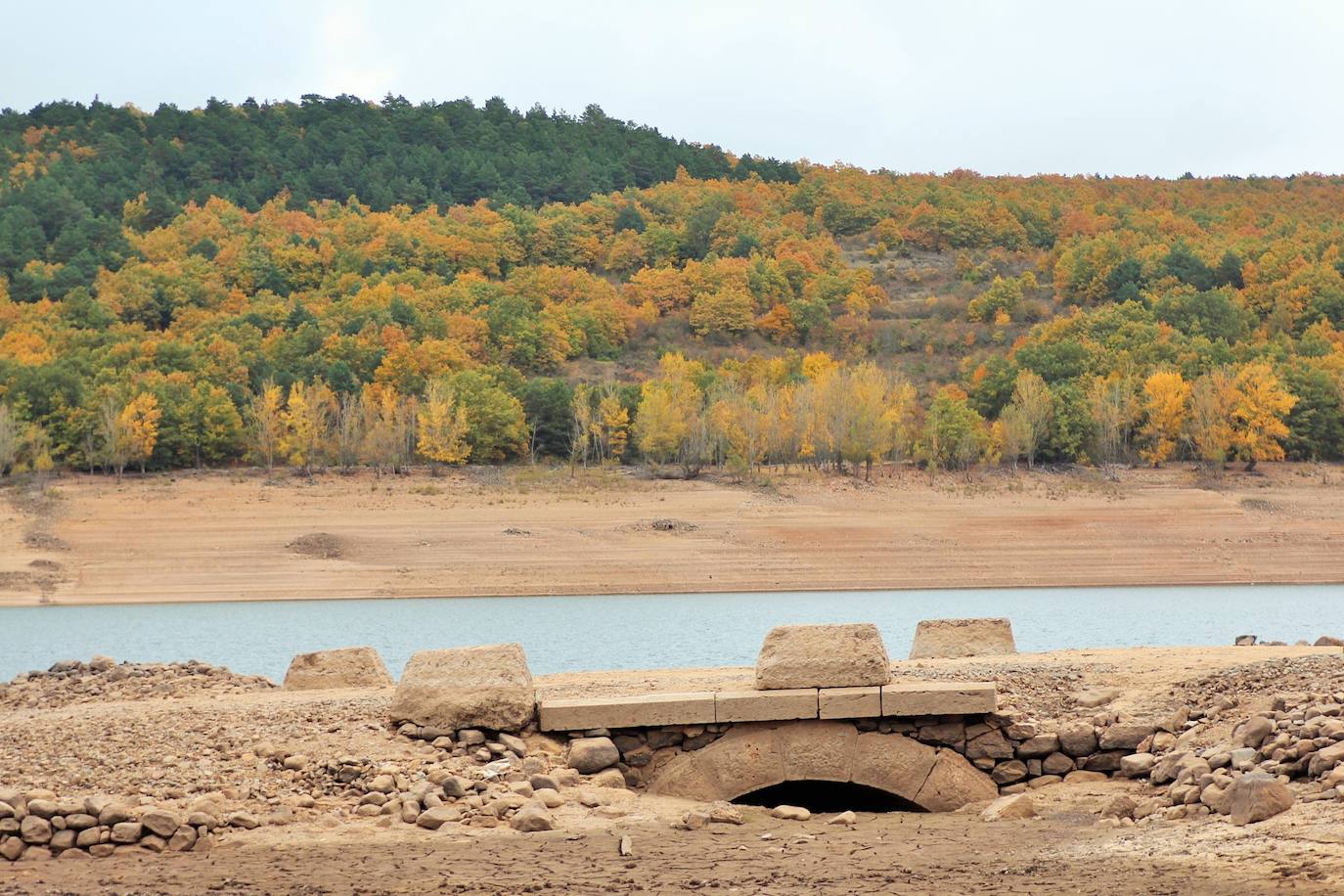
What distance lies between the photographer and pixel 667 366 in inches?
3819

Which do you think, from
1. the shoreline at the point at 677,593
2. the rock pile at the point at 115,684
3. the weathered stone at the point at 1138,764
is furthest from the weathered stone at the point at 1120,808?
the shoreline at the point at 677,593

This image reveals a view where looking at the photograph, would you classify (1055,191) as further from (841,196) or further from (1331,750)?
(1331,750)

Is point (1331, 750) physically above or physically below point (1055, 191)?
below

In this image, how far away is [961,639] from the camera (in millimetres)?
18062

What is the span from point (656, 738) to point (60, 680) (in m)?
7.80

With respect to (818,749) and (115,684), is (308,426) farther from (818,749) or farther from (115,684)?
(818,749)

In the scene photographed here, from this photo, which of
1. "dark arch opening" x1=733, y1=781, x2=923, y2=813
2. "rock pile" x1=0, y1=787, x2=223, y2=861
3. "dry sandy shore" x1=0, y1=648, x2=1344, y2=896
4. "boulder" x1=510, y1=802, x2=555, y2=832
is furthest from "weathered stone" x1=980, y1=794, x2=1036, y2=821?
"rock pile" x1=0, y1=787, x2=223, y2=861

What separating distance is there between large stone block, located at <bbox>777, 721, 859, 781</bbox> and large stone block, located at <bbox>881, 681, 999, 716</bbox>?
0.39 m

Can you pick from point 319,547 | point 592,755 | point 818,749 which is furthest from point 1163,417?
point 592,755

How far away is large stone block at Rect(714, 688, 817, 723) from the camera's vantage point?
517 inches

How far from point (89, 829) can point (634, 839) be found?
11.7 feet

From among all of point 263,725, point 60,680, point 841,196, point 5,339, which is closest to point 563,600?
point 60,680

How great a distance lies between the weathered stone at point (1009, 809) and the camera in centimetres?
1197

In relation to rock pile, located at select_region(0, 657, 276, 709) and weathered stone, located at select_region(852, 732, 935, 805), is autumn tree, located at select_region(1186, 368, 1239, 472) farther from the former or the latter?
weathered stone, located at select_region(852, 732, 935, 805)
